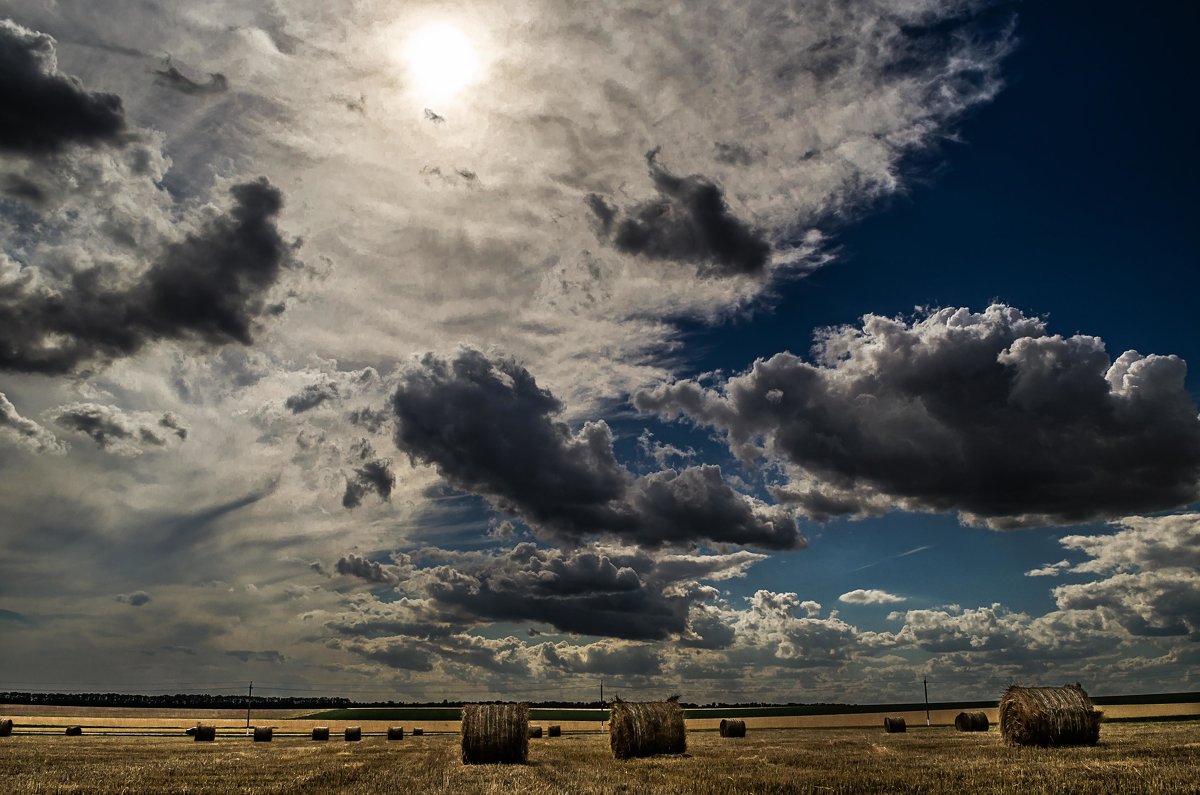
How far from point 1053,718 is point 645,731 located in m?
13.9

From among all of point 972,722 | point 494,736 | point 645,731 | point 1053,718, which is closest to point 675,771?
point 645,731

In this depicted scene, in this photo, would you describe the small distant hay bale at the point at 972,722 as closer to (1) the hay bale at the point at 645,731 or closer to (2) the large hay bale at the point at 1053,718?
(2) the large hay bale at the point at 1053,718

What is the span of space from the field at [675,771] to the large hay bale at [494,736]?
75cm

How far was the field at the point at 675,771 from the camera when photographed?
16938 millimetres

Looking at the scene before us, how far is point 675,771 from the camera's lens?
22.0m

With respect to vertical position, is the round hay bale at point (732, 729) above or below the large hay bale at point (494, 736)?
below

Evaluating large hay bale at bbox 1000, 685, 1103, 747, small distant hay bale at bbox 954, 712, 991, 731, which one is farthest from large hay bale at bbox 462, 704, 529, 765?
small distant hay bale at bbox 954, 712, 991, 731

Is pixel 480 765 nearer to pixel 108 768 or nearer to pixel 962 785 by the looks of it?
pixel 108 768

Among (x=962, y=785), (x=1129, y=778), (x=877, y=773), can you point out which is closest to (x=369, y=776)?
(x=877, y=773)

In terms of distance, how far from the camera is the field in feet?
55.6

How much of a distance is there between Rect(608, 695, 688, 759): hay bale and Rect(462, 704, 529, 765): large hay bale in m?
3.37

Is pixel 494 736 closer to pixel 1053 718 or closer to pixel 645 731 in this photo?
pixel 645 731

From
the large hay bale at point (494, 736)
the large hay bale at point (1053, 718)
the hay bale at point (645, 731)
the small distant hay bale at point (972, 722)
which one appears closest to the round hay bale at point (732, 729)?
the small distant hay bale at point (972, 722)

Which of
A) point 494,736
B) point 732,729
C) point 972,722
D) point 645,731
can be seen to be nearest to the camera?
point 494,736
